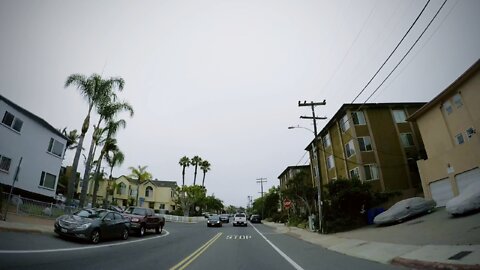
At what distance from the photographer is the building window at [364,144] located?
3203 cm

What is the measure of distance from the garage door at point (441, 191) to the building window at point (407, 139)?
934 centimetres

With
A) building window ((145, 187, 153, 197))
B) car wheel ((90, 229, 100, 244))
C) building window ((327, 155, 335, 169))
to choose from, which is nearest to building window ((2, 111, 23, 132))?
car wheel ((90, 229, 100, 244))

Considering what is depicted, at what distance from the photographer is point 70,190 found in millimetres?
24266

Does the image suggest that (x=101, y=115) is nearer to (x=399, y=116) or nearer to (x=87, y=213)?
(x=87, y=213)

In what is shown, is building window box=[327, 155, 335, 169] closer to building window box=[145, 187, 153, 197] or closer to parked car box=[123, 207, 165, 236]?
parked car box=[123, 207, 165, 236]

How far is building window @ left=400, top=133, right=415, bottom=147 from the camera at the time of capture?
105 feet

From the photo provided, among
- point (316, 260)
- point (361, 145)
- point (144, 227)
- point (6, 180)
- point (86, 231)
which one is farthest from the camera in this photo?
point (361, 145)

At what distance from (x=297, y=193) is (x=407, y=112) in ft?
52.5

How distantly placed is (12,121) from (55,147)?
592 cm

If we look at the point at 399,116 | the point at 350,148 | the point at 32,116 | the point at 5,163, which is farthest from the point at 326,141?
the point at 5,163

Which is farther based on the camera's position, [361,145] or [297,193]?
[297,193]

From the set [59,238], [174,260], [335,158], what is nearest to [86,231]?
[59,238]

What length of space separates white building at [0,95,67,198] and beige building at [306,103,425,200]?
27.4 meters

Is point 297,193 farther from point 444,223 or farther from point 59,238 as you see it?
point 59,238
